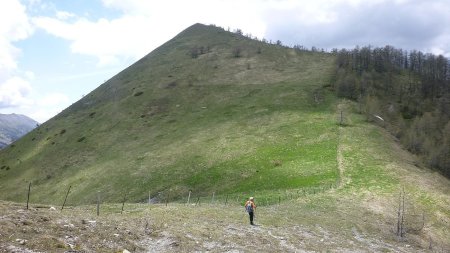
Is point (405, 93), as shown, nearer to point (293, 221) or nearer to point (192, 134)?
point (192, 134)

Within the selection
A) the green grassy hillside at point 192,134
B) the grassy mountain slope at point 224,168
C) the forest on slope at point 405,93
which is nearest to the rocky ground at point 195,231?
the grassy mountain slope at point 224,168

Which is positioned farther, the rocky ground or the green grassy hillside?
the green grassy hillside

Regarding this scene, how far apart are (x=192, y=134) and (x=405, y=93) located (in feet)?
277

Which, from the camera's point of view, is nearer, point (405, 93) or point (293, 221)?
point (293, 221)

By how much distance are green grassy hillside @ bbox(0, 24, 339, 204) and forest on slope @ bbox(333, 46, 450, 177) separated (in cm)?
980

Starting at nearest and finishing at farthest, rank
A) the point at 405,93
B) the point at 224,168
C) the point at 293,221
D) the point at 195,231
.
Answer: the point at 195,231
the point at 293,221
the point at 224,168
the point at 405,93

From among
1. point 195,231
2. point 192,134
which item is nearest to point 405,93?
point 192,134

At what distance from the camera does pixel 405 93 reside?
5669 inches

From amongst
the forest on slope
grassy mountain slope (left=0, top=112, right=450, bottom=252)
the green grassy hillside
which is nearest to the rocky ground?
grassy mountain slope (left=0, top=112, right=450, bottom=252)

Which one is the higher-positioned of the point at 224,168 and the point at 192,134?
the point at 192,134

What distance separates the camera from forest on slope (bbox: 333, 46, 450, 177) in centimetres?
9819

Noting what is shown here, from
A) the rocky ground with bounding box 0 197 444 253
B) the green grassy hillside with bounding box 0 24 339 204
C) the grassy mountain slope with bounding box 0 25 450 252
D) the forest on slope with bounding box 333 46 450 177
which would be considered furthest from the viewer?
the forest on slope with bounding box 333 46 450 177

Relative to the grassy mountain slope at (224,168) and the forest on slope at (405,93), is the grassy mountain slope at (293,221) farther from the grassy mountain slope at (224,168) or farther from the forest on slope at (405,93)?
the forest on slope at (405,93)

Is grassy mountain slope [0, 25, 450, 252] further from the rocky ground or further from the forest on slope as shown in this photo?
the forest on slope
